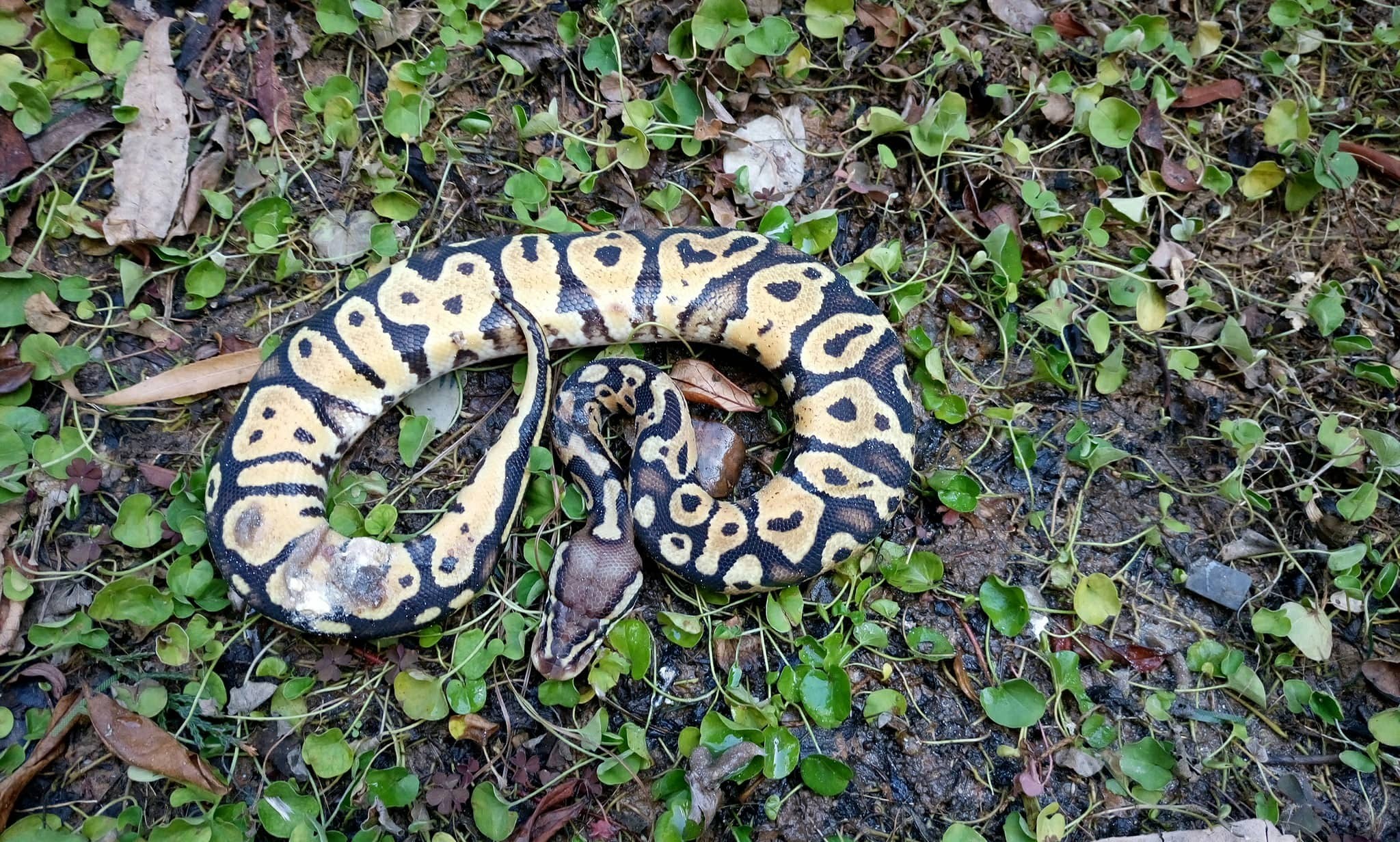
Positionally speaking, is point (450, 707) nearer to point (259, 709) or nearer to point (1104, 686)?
point (259, 709)

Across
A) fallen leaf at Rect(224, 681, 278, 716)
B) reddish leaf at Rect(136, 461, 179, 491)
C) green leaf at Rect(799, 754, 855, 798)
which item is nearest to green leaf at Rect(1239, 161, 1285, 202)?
green leaf at Rect(799, 754, 855, 798)

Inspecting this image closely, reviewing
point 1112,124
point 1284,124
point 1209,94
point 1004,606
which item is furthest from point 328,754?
point 1284,124

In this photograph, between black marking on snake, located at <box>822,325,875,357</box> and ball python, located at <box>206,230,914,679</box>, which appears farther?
black marking on snake, located at <box>822,325,875,357</box>

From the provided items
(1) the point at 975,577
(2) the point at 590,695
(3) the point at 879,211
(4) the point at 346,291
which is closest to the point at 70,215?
(4) the point at 346,291

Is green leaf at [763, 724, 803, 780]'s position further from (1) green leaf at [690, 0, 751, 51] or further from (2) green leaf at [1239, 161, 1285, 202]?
(2) green leaf at [1239, 161, 1285, 202]

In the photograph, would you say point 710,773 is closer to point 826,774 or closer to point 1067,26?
point 826,774

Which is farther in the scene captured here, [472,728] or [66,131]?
[66,131]

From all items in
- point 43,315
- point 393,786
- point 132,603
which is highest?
point 43,315
